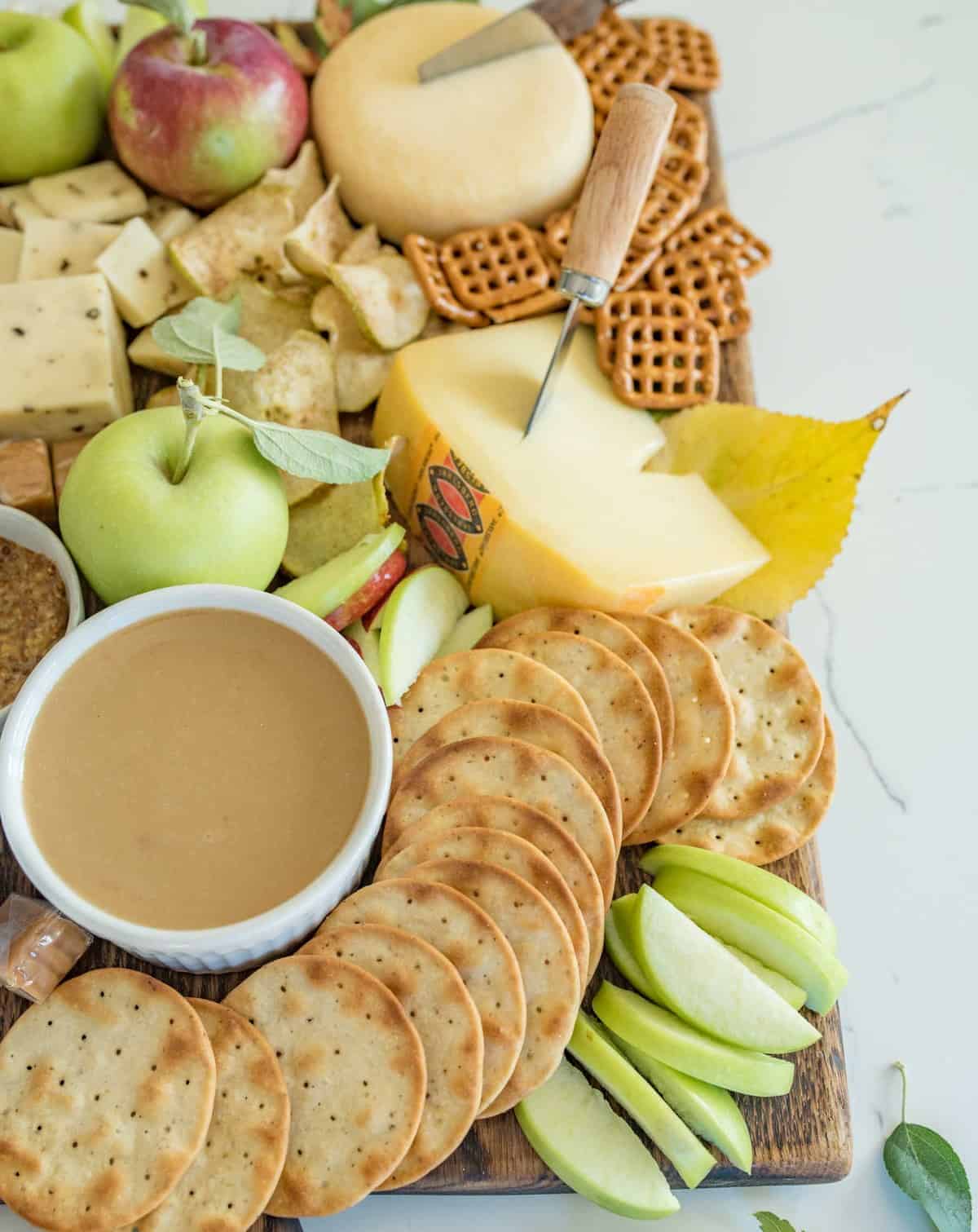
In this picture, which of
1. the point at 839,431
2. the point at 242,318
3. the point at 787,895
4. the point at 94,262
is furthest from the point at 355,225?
the point at 787,895

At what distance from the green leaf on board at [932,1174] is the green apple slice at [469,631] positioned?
3.11 feet

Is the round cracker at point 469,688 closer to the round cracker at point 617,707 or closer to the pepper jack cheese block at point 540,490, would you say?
the round cracker at point 617,707

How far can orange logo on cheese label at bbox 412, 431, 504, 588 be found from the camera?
5.98 feet

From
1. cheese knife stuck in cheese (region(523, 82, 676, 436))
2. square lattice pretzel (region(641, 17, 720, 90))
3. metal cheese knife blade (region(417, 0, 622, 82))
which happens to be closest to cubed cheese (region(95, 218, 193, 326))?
metal cheese knife blade (region(417, 0, 622, 82))

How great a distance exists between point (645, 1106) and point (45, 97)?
1818mm

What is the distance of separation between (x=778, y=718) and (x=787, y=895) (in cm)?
27

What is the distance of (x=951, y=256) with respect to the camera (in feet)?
8.18

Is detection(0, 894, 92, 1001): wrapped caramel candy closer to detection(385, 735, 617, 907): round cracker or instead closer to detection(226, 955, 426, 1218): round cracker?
detection(226, 955, 426, 1218): round cracker

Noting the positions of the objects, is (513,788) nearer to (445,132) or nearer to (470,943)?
(470,943)

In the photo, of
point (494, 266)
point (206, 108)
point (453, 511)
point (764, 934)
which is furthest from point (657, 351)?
point (764, 934)

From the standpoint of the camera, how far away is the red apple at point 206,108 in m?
1.99

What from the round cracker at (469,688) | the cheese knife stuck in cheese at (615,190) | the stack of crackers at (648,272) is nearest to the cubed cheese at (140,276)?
the stack of crackers at (648,272)

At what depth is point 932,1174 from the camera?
1733 mm

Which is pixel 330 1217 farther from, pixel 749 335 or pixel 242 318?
pixel 749 335
